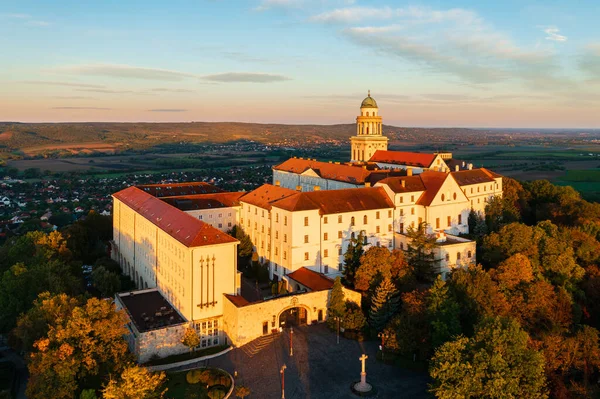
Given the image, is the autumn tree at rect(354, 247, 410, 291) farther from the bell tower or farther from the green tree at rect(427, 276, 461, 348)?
the bell tower

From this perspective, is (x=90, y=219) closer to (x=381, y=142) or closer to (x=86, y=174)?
(x=381, y=142)

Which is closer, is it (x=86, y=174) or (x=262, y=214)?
(x=262, y=214)

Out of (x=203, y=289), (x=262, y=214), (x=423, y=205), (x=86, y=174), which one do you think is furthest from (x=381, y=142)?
(x=86, y=174)

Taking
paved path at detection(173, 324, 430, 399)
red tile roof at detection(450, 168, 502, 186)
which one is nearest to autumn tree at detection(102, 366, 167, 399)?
paved path at detection(173, 324, 430, 399)

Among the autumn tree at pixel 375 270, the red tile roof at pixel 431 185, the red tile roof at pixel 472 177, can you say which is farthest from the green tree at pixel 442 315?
the red tile roof at pixel 472 177

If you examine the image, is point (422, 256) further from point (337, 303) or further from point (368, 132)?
point (368, 132)

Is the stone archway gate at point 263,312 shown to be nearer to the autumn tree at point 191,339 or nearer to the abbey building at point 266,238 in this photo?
the abbey building at point 266,238
